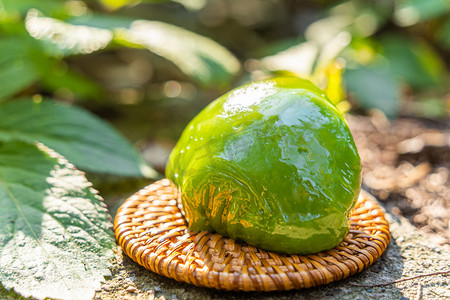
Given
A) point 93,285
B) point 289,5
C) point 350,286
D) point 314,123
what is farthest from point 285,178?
point 289,5

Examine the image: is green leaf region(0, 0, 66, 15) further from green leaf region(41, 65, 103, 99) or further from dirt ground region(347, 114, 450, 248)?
dirt ground region(347, 114, 450, 248)

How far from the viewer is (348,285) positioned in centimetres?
103

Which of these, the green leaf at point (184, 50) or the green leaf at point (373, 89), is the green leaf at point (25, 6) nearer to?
the green leaf at point (184, 50)

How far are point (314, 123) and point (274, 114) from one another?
0.10 metres

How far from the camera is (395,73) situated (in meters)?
3.37

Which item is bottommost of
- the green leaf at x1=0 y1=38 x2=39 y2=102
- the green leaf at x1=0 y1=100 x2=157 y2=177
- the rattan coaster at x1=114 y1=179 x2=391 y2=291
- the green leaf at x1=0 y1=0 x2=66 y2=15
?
the green leaf at x1=0 y1=100 x2=157 y2=177

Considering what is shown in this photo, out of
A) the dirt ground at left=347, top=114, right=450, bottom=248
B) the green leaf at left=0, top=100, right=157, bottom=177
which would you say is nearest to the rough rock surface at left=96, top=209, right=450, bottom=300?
the dirt ground at left=347, top=114, right=450, bottom=248

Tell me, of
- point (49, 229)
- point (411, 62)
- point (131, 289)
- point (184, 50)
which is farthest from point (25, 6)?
point (411, 62)

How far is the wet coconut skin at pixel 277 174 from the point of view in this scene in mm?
1035

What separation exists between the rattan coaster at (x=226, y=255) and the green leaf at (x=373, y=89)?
144 centimetres

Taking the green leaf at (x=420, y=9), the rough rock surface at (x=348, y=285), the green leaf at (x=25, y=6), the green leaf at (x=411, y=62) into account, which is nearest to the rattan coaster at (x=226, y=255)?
the rough rock surface at (x=348, y=285)

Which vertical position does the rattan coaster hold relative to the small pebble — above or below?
above

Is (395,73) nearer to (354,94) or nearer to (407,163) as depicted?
(354,94)

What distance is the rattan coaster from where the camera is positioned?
3.10 ft
